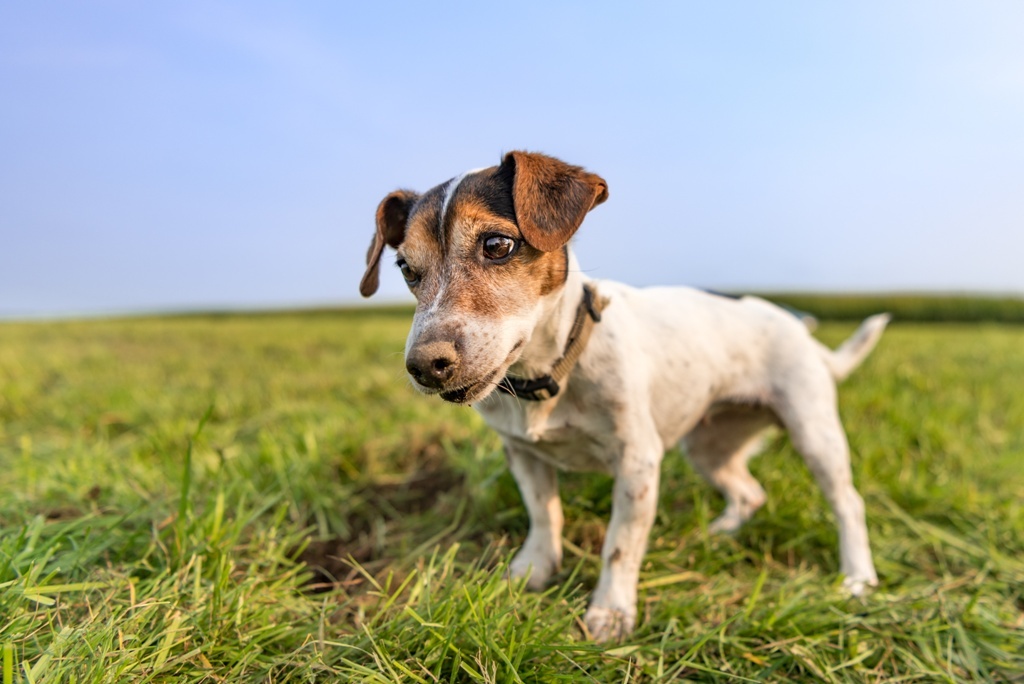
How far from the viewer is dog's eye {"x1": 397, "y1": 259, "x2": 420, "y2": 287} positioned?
2.93 meters

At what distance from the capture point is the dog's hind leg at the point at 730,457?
177 inches

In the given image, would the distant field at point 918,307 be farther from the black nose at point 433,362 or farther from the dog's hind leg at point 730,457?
the black nose at point 433,362

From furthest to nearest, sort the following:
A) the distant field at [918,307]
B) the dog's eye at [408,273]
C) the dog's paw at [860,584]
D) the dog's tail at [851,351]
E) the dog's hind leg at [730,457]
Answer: the distant field at [918,307], the dog's tail at [851,351], the dog's hind leg at [730,457], the dog's paw at [860,584], the dog's eye at [408,273]

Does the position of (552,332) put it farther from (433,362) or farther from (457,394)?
(433,362)

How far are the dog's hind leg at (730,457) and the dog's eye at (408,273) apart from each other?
2.32m

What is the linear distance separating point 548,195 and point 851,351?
Result: 120 inches

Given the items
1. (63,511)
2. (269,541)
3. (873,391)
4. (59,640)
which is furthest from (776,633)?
(873,391)

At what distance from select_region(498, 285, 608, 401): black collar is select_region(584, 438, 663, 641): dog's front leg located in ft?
1.62

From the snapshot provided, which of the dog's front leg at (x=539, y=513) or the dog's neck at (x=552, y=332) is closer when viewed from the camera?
the dog's neck at (x=552, y=332)

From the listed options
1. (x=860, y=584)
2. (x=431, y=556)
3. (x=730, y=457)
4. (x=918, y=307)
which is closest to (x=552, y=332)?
(x=431, y=556)

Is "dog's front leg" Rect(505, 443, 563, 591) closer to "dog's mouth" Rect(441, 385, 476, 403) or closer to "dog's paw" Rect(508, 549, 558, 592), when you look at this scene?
"dog's paw" Rect(508, 549, 558, 592)

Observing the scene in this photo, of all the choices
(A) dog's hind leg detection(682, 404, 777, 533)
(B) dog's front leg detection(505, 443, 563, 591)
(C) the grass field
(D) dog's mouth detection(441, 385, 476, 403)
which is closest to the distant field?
(C) the grass field

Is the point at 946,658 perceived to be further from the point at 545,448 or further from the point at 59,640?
the point at 59,640

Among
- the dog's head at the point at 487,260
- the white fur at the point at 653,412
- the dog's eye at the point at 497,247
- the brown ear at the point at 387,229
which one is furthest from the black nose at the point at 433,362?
the brown ear at the point at 387,229
